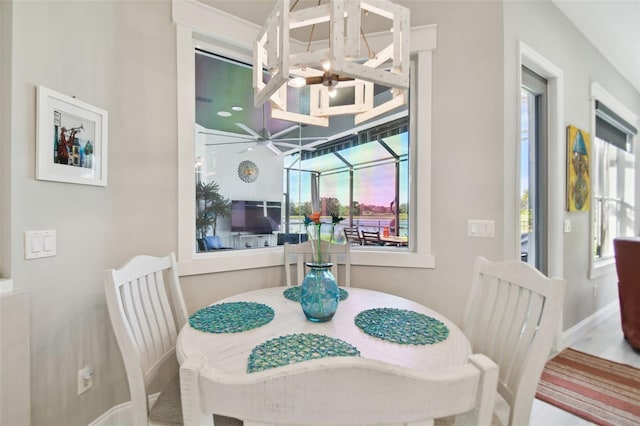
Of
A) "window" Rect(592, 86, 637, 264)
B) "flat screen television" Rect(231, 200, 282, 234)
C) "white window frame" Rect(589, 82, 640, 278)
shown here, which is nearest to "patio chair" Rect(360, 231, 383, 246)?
"flat screen television" Rect(231, 200, 282, 234)

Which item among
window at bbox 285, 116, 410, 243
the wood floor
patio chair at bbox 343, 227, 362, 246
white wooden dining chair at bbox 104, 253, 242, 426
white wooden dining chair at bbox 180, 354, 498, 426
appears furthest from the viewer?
patio chair at bbox 343, 227, 362, 246

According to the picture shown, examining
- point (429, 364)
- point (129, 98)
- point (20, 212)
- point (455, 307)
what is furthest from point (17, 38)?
point (455, 307)

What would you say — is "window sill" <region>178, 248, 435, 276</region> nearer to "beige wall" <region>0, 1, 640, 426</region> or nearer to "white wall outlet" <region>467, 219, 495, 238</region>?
"beige wall" <region>0, 1, 640, 426</region>

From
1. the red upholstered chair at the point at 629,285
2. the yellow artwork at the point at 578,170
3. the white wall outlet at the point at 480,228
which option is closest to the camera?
the white wall outlet at the point at 480,228

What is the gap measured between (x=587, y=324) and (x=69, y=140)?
4547 mm

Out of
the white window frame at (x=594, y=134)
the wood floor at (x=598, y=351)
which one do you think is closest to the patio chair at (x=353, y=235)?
the wood floor at (x=598, y=351)

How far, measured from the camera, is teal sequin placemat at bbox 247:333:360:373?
974 mm

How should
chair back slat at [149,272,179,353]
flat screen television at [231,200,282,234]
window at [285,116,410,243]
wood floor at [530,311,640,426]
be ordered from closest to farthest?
chair back slat at [149,272,179,353] → wood floor at [530,311,640,426] → flat screen television at [231,200,282,234] → window at [285,116,410,243]

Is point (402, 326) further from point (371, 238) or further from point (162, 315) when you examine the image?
point (371, 238)

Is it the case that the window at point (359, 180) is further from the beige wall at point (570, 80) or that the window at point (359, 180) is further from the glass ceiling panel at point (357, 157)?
the beige wall at point (570, 80)

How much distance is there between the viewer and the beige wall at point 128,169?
1.33 m

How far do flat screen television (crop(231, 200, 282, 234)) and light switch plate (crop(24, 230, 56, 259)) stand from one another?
1.06 m

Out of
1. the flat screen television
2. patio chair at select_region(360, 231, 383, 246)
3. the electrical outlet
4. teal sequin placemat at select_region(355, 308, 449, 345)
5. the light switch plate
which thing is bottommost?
→ the electrical outlet

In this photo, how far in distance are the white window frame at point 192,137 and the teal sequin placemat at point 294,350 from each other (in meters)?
1.07
